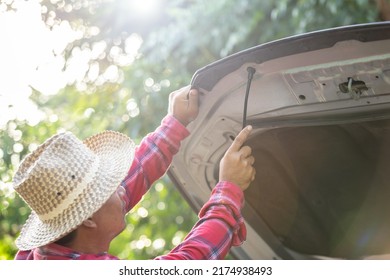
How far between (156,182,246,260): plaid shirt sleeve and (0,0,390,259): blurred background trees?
82.3 inches

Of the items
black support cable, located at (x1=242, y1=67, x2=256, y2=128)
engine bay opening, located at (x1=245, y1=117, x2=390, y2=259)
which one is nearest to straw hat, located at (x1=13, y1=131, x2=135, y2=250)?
black support cable, located at (x1=242, y1=67, x2=256, y2=128)

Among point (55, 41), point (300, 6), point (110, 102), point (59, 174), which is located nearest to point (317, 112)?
point (59, 174)

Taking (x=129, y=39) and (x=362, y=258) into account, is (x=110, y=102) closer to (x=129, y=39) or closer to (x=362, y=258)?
(x=129, y=39)

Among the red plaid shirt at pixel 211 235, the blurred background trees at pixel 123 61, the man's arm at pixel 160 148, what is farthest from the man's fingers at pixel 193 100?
the blurred background trees at pixel 123 61

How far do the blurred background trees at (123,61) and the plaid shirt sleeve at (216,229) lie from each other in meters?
2.09

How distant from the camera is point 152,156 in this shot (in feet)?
6.53

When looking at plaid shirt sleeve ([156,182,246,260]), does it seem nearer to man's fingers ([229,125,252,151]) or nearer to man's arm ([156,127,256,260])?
man's arm ([156,127,256,260])

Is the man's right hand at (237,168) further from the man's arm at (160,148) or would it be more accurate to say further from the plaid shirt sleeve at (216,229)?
the man's arm at (160,148)

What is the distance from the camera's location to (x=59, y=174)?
163 centimetres

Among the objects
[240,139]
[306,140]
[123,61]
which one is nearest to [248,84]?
[240,139]

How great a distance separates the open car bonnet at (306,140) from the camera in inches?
65.6

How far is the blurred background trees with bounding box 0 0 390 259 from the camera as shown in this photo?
12.6 feet

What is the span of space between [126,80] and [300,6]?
1.22m

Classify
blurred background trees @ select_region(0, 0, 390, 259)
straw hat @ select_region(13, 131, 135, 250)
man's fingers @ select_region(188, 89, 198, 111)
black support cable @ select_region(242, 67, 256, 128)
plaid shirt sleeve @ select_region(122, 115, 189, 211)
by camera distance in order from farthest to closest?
1. blurred background trees @ select_region(0, 0, 390, 259)
2. plaid shirt sleeve @ select_region(122, 115, 189, 211)
3. man's fingers @ select_region(188, 89, 198, 111)
4. black support cable @ select_region(242, 67, 256, 128)
5. straw hat @ select_region(13, 131, 135, 250)
